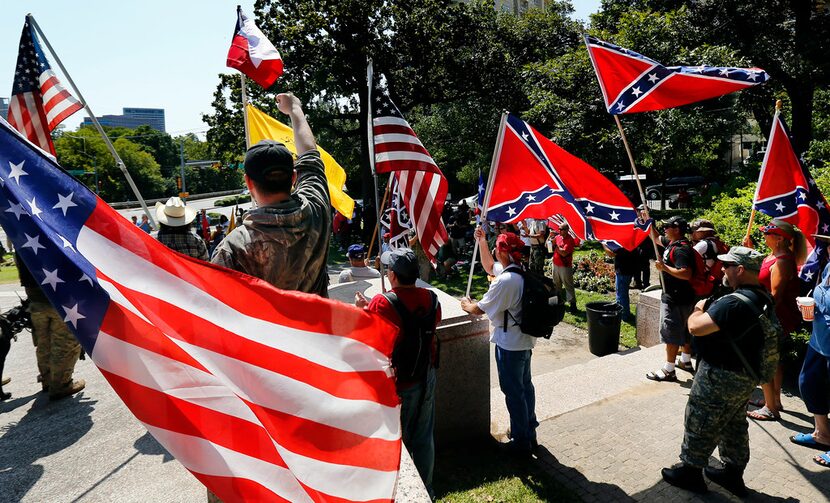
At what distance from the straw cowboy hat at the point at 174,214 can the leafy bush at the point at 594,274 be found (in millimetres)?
9636

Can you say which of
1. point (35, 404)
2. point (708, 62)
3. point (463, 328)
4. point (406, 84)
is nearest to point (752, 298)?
point (463, 328)

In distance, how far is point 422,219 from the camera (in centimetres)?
603

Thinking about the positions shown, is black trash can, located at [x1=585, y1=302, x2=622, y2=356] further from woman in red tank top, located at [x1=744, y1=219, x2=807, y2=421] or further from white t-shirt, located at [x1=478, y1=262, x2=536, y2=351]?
white t-shirt, located at [x1=478, y1=262, x2=536, y2=351]

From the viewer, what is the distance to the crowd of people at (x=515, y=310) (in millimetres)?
2422

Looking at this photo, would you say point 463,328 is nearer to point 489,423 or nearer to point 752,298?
point 489,423

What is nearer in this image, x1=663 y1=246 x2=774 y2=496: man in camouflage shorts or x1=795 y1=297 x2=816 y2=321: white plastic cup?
x1=663 y1=246 x2=774 y2=496: man in camouflage shorts

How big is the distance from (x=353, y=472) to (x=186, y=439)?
0.60 metres

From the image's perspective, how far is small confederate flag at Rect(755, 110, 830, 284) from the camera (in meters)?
6.17

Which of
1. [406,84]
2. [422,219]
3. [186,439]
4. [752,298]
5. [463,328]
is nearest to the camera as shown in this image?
[186,439]

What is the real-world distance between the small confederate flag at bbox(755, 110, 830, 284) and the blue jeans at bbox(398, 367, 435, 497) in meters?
4.81

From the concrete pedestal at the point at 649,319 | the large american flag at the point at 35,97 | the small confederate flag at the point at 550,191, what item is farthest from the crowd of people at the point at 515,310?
the large american flag at the point at 35,97

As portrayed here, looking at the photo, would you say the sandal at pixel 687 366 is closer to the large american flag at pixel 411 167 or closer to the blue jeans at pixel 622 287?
the blue jeans at pixel 622 287

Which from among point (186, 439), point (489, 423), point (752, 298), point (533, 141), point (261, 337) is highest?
point (533, 141)

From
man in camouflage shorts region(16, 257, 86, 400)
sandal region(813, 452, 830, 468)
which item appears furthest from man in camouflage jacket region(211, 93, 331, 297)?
man in camouflage shorts region(16, 257, 86, 400)
